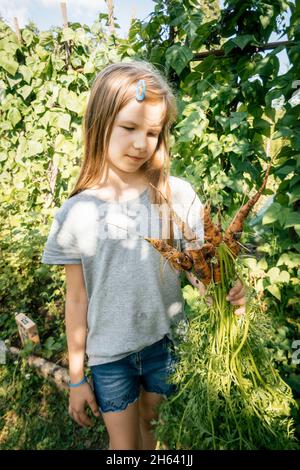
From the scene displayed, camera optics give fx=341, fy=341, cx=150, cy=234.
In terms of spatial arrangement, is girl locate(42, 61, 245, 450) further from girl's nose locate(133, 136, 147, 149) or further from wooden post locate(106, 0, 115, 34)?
wooden post locate(106, 0, 115, 34)

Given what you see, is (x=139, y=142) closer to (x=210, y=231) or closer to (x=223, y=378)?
(x=210, y=231)

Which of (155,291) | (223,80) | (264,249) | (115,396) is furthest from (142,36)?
(115,396)

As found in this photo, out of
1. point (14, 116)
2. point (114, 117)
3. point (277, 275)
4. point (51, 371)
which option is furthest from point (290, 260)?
point (14, 116)

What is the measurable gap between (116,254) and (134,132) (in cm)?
42

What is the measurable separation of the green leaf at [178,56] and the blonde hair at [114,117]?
56 centimetres

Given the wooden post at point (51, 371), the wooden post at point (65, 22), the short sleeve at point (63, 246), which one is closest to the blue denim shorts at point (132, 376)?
the short sleeve at point (63, 246)

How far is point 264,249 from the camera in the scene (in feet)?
5.56

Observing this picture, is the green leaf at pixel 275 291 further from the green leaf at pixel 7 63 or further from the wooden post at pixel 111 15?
the green leaf at pixel 7 63

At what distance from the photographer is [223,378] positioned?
0.81 meters

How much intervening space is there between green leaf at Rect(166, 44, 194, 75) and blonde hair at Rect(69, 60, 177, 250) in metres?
0.56

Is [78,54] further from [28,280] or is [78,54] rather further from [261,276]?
[261,276]

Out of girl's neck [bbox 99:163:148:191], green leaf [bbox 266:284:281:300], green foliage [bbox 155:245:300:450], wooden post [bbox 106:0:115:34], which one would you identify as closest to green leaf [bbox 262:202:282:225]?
green leaf [bbox 266:284:281:300]

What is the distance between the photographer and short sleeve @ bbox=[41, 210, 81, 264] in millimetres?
1166

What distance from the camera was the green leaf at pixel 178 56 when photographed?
5.76 ft
